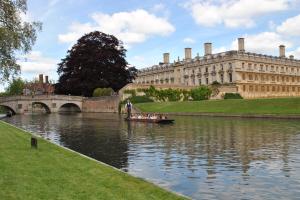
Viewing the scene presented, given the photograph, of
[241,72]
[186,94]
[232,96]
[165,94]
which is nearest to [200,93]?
[186,94]

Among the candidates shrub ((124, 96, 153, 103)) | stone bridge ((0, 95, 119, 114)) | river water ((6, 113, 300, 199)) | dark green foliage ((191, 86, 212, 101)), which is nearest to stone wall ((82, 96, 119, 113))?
stone bridge ((0, 95, 119, 114))

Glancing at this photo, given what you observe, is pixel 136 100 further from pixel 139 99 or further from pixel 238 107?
pixel 238 107

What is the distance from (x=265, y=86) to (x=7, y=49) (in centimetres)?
9497

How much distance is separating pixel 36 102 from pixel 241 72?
4939cm

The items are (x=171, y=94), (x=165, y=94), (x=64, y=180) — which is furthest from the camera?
(x=171, y=94)

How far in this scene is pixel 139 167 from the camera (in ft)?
56.5

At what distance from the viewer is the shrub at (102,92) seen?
9406 centimetres

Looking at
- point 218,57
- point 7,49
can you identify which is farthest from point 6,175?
point 218,57

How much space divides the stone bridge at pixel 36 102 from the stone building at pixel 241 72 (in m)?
16.9

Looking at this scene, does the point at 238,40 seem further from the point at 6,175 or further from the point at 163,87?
the point at 6,175

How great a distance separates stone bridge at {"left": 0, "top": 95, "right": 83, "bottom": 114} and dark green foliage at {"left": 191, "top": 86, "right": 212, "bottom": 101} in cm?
2687

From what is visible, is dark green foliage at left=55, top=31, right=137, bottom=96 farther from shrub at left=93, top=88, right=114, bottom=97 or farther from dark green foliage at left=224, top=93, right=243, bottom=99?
dark green foliage at left=224, top=93, right=243, bottom=99

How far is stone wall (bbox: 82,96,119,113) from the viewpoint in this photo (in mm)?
90188

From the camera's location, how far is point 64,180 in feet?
41.9
